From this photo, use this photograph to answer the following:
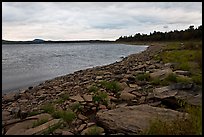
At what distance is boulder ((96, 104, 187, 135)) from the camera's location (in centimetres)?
616

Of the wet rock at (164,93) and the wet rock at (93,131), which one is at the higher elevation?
the wet rock at (164,93)

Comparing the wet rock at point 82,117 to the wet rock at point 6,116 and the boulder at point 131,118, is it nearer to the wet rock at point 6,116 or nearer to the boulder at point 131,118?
the boulder at point 131,118

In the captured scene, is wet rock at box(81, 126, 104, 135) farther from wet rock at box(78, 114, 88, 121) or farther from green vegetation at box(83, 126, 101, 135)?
wet rock at box(78, 114, 88, 121)

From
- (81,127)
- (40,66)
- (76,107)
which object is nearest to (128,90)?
(76,107)

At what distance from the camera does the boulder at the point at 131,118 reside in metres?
6.16

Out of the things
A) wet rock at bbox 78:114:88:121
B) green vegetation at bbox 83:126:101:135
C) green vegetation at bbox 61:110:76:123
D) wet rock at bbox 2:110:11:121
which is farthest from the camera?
wet rock at bbox 2:110:11:121

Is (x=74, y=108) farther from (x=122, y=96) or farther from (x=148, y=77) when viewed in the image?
(x=148, y=77)

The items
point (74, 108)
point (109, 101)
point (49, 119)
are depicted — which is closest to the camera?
point (49, 119)

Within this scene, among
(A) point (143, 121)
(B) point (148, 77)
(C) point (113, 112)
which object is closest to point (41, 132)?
(C) point (113, 112)

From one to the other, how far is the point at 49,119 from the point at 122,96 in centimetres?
293

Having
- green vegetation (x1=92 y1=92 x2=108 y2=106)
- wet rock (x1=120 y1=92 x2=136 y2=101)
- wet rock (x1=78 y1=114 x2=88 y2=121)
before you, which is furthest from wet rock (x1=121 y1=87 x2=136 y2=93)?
wet rock (x1=78 y1=114 x2=88 y2=121)

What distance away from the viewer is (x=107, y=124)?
6.53 m

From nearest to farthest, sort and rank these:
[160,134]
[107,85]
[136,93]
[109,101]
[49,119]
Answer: [160,134], [49,119], [109,101], [136,93], [107,85]

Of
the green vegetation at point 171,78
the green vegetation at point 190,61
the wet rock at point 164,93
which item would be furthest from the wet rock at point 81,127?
the green vegetation at point 171,78
